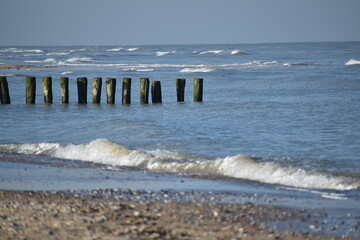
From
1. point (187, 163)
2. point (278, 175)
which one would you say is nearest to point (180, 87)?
point (187, 163)

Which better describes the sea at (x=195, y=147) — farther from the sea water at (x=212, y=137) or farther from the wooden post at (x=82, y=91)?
the wooden post at (x=82, y=91)

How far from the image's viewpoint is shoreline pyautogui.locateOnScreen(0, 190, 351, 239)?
258 inches

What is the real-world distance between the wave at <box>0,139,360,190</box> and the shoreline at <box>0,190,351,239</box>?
2.02 meters

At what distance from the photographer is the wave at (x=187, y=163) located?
Result: 31.9 ft

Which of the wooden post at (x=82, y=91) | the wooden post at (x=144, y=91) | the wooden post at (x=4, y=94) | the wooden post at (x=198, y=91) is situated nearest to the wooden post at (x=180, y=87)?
the wooden post at (x=198, y=91)

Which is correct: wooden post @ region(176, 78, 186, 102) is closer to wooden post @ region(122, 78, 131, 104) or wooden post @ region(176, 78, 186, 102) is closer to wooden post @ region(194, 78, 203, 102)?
wooden post @ region(194, 78, 203, 102)

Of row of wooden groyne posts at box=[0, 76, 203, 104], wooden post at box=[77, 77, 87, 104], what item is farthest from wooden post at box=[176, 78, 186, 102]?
wooden post at box=[77, 77, 87, 104]

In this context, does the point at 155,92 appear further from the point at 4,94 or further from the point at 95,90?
the point at 4,94

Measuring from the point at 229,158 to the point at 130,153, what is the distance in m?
2.38

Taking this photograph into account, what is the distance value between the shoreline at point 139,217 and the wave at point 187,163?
6.63 ft

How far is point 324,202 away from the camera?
8242mm

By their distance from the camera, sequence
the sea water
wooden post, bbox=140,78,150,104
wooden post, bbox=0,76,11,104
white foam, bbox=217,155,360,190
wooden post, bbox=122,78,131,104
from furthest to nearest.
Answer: wooden post, bbox=0,76,11,104, wooden post, bbox=122,78,131,104, wooden post, bbox=140,78,150,104, the sea water, white foam, bbox=217,155,360,190

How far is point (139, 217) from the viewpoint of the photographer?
712 centimetres

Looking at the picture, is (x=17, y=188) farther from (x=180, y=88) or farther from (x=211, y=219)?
(x=180, y=88)
